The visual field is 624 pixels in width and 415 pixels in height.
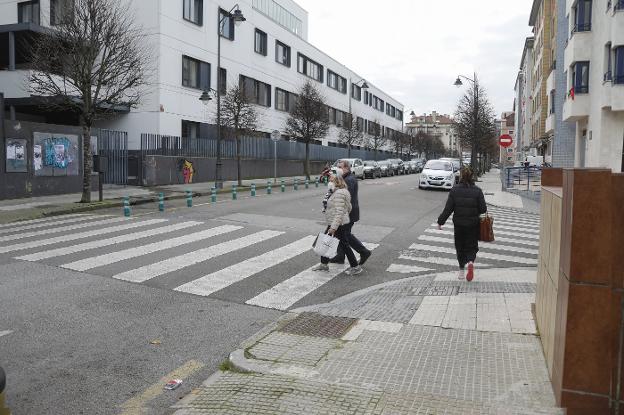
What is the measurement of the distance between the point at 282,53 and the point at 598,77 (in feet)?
86.6

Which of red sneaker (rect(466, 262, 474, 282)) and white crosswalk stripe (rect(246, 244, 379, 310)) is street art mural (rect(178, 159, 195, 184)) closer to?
white crosswalk stripe (rect(246, 244, 379, 310))

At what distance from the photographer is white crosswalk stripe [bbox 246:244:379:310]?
7684mm

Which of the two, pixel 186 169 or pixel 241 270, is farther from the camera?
pixel 186 169

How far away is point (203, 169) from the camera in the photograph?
33.4 meters

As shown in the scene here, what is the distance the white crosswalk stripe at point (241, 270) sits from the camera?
8.36m

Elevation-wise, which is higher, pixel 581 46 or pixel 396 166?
pixel 581 46

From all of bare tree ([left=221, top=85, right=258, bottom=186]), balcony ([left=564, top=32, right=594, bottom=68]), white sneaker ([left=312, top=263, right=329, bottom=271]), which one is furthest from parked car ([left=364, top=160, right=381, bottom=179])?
white sneaker ([left=312, top=263, right=329, bottom=271])

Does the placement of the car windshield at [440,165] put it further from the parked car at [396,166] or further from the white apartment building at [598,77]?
the parked car at [396,166]

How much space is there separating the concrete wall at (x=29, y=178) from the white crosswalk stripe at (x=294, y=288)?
1537 cm

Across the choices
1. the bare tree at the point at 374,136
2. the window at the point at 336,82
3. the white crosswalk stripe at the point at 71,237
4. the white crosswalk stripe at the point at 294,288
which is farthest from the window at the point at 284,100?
the white crosswalk stripe at the point at 294,288

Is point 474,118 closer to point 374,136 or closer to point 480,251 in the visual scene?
point 374,136

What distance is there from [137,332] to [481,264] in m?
6.60

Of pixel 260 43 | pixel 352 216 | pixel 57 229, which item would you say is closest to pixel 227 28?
pixel 260 43

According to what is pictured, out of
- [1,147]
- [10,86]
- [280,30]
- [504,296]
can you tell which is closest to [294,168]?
[280,30]
